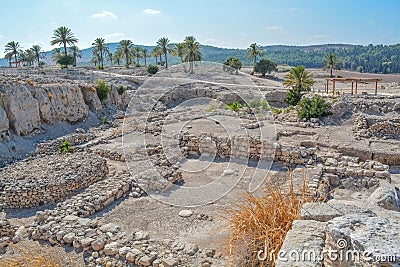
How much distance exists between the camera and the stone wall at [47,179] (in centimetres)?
868

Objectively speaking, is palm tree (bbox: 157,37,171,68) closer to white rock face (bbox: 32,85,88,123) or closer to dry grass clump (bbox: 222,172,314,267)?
white rock face (bbox: 32,85,88,123)

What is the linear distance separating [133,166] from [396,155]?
9.89 meters

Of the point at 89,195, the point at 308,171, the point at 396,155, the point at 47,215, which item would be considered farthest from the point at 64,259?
the point at 396,155

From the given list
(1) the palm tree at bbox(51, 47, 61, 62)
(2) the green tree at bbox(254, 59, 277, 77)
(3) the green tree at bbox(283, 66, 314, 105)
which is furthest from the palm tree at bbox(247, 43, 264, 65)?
(1) the palm tree at bbox(51, 47, 61, 62)

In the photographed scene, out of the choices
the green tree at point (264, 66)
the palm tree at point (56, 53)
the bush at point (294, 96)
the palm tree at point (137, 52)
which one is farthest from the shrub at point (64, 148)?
the palm tree at point (137, 52)

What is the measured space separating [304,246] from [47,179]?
8.15 m

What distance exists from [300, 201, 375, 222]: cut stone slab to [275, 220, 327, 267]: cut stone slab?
0.69 feet

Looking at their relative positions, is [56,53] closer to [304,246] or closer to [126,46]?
[126,46]

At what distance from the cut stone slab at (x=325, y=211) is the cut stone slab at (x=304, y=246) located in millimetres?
212

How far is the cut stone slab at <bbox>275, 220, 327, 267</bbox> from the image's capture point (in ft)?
10.8

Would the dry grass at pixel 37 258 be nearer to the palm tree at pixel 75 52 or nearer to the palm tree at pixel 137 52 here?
the palm tree at pixel 75 52

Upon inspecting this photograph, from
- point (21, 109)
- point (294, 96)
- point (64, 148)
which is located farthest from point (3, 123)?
point (294, 96)

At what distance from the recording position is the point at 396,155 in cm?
1138

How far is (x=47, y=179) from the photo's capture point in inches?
359
